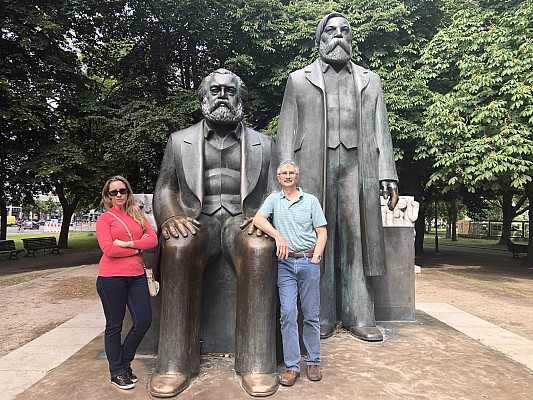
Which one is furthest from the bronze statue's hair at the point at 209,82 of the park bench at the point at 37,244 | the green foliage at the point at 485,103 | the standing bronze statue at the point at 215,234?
the park bench at the point at 37,244

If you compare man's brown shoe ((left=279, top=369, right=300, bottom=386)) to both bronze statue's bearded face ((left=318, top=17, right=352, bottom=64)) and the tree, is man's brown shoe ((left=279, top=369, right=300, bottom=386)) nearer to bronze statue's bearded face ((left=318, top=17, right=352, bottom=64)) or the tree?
bronze statue's bearded face ((left=318, top=17, right=352, bottom=64))

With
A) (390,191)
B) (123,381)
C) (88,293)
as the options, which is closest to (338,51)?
(390,191)

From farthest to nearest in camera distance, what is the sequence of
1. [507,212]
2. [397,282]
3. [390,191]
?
1. [507,212]
2. [397,282]
3. [390,191]

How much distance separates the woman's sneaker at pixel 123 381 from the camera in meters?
3.03

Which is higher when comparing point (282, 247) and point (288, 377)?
point (282, 247)

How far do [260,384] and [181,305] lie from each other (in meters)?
0.81

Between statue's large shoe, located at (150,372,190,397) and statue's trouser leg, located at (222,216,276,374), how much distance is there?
439mm

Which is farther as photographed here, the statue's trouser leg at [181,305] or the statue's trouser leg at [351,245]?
the statue's trouser leg at [351,245]

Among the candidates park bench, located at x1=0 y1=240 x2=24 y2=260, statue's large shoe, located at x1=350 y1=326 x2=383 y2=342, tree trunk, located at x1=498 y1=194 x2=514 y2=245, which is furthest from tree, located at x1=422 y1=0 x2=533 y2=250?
park bench, located at x1=0 y1=240 x2=24 y2=260

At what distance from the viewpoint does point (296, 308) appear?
321 cm

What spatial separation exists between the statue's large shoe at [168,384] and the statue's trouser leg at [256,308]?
1.44 feet

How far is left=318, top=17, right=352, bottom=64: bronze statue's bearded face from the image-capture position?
457cm

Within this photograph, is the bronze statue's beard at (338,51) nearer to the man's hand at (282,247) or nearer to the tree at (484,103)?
the man's hand at (282,247)

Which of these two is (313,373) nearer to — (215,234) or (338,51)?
(215,234)
